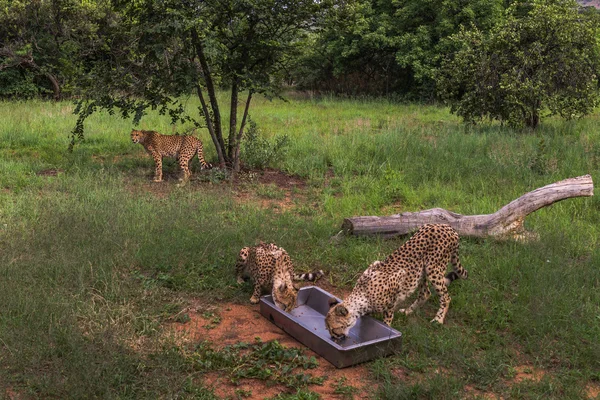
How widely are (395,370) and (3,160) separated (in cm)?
813

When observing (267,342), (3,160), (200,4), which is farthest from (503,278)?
(3,160)

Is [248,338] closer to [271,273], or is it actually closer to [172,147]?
[271,273]

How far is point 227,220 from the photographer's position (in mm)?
7230

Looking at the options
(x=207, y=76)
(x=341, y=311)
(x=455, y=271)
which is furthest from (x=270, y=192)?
(x=341, y=311)

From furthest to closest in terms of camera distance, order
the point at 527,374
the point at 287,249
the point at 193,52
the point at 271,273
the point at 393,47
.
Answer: the point at 393,47 → the point at 193,52 → the point at 287,249 → the point at 271,273 → the point at 527,374

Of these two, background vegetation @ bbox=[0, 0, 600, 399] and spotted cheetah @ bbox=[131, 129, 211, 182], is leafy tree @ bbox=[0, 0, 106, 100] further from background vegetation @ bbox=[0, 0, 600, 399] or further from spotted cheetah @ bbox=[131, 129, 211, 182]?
spotted cheetah @ bbox=[131, 129, 211, 182]

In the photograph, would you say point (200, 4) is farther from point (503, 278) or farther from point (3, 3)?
point (3, 3)

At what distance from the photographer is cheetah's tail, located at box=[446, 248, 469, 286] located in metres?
5.27

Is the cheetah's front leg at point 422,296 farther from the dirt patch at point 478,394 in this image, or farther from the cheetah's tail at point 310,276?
the dirt patch at point 478,394

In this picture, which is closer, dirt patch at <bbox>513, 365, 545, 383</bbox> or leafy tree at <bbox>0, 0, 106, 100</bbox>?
dirt patch at <bbox>513, 365, 545, 383</bbox>

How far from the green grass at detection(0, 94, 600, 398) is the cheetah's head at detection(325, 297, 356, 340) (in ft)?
1.22

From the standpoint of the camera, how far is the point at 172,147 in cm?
978

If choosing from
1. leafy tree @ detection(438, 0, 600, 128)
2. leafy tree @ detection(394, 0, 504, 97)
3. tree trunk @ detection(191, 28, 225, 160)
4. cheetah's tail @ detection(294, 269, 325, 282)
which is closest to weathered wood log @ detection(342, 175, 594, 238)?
cheetah's tail @ detection(294, 269, 325, 282)

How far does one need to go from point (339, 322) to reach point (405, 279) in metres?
0.82
